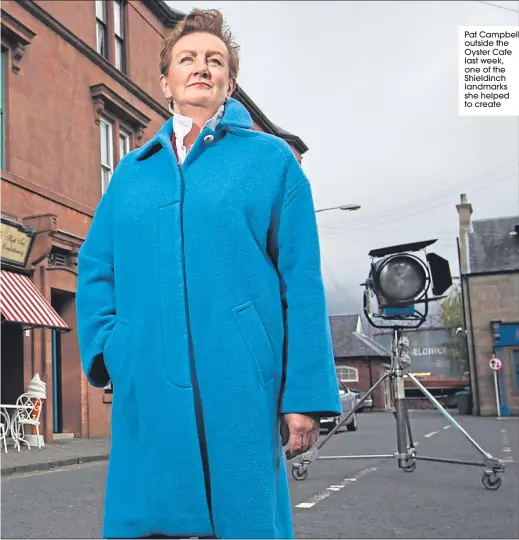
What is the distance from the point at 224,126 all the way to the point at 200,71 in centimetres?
19

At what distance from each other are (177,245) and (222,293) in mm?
181

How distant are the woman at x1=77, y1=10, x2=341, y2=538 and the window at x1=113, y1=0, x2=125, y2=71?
17926 mm

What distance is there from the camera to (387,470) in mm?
8227

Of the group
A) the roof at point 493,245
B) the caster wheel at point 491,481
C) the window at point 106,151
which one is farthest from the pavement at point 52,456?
the roof at point 493,245

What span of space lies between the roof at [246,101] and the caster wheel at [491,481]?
6625mm

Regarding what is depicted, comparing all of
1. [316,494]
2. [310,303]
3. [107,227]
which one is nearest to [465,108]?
[310,303]

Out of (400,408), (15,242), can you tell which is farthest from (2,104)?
(400,408)

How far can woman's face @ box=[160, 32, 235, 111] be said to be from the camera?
2.14 meters

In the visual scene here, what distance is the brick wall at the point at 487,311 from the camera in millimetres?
35406

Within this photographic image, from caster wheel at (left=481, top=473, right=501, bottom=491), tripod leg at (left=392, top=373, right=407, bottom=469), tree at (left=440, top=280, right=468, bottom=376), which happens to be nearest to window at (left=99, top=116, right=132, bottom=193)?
tripod leg at (left=392, top=373, right=407, bottom=469)

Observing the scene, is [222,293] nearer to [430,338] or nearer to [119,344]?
[119,344]

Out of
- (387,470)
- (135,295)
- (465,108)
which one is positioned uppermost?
(465,108)

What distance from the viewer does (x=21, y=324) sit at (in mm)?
13047

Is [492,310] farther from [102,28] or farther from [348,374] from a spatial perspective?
[102,28]
